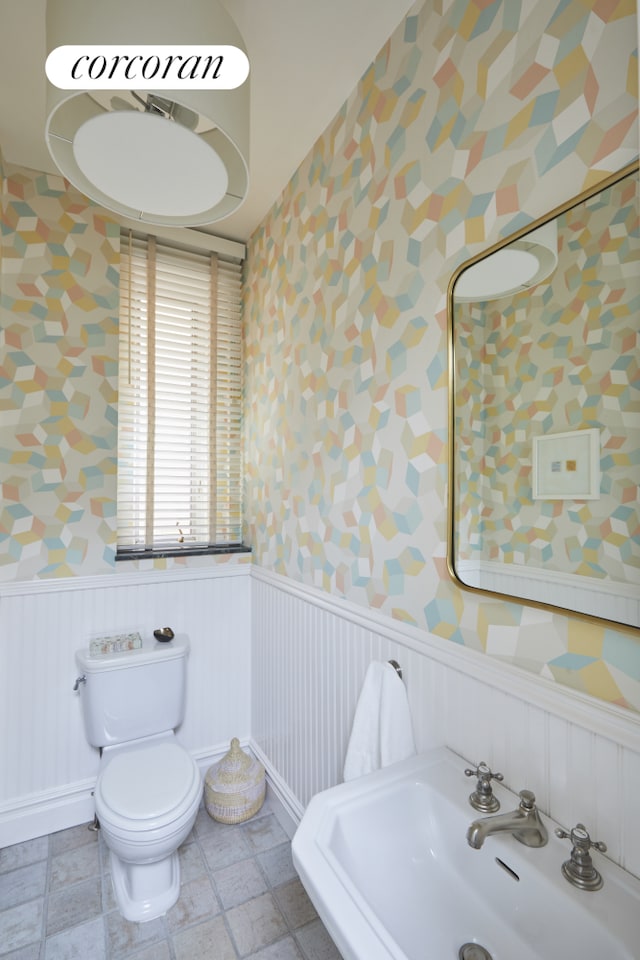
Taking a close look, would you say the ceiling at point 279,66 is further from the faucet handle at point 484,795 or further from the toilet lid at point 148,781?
the toilet lid at point 148,781

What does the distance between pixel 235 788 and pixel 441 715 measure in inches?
49.9

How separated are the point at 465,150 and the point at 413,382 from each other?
560 mm

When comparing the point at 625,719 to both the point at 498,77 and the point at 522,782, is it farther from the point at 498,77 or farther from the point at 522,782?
the point at 498,77

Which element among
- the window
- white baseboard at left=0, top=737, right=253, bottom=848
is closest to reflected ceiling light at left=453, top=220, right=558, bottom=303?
the window

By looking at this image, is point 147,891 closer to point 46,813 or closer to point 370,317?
point 46,813

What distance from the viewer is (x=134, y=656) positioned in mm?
1953

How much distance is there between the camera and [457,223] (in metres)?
1.18

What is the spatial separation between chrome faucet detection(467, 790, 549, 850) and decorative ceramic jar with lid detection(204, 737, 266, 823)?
58.0 inches

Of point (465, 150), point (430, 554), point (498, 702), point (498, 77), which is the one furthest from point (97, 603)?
point (498, 77)

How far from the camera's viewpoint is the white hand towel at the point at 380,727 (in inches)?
49.9

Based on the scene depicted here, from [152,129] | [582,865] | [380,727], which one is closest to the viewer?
[582,865]

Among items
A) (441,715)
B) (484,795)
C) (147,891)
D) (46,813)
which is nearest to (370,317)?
(441,715)

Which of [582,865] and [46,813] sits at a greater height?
[582,865]

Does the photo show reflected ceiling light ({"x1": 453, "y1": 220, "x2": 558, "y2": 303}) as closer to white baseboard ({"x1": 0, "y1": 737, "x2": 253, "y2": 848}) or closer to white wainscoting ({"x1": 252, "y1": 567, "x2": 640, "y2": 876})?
white wainscoting ({"x1": 252, "y1": 567, "x2": 640, "y2": 876})
